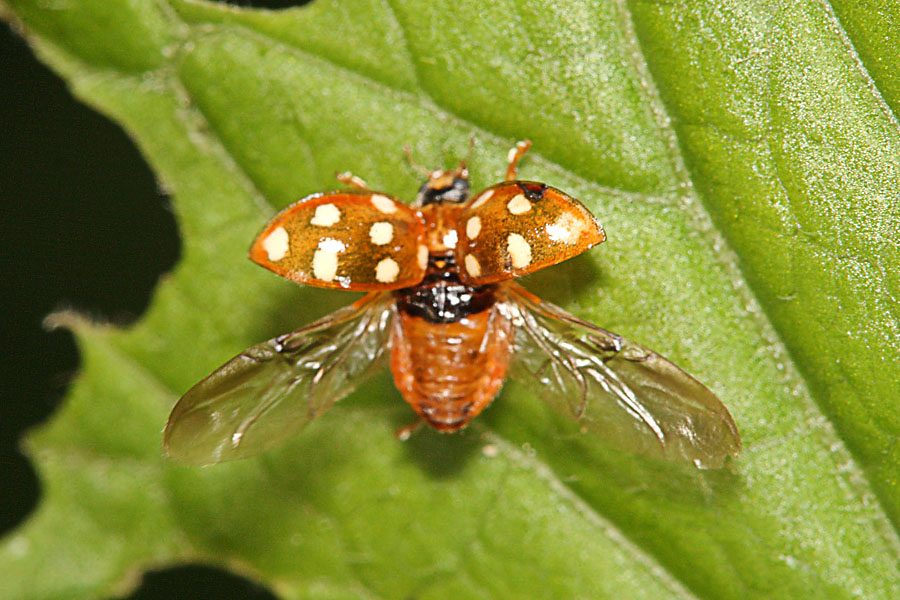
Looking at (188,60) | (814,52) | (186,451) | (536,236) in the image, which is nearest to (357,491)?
(186,451)

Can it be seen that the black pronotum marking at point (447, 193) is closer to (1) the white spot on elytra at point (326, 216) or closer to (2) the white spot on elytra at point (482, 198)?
(2) the white spot on elytra at point (482, 198)

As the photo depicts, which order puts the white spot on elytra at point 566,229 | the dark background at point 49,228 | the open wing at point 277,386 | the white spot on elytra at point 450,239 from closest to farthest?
the white spot on elytra at point 566,229 → the open wing at point 277,386 → the white spot on elytra at point 450,239 → the dark background at point 49,228

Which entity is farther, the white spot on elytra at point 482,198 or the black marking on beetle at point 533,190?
the white spot on elytra at point 482,198

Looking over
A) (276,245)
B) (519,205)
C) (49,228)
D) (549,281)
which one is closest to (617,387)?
(549,281)

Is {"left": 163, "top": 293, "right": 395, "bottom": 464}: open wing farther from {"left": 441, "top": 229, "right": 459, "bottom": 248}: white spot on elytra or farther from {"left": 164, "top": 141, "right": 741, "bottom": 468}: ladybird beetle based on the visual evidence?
{"left": 441, "top": 229, "right": 459, "bottom": 248}: white spot on elytra

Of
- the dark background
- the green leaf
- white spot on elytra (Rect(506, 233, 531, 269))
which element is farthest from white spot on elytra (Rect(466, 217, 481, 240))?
the dark background

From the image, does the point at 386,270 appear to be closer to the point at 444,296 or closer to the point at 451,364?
the point at 444,296

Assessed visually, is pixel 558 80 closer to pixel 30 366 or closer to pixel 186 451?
pixel 186 451

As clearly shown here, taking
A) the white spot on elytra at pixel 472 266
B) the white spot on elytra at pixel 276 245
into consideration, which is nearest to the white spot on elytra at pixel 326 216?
the white spot on elytra at pixel 276 245
